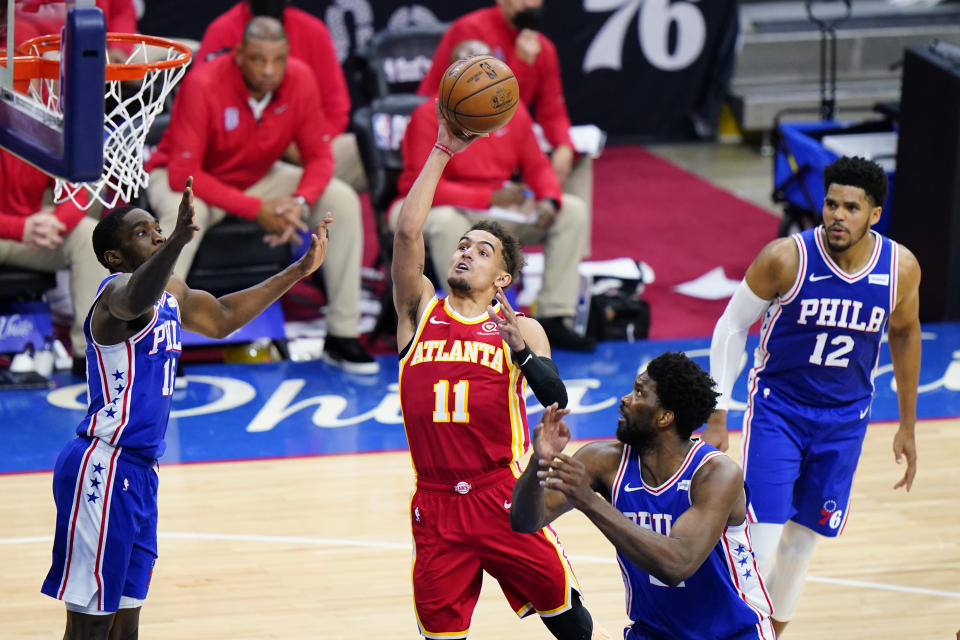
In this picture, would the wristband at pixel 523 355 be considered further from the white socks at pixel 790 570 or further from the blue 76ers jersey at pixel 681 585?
the white socks at pixel 790 570

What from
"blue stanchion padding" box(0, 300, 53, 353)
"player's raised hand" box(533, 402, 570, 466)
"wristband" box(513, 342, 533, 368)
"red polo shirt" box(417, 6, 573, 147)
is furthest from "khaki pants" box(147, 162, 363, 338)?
"player's raised hand" box(533, 402, 570, 466)

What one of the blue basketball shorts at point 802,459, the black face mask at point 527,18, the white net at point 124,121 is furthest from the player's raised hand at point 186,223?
the black face mask at point 527,18

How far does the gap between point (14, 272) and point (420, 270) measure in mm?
4296

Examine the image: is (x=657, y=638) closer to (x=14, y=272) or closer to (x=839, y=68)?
(x=14, y=272)

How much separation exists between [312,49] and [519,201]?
6.29 feet

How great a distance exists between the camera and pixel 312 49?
31.8ft

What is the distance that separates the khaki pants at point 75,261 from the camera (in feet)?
26.5

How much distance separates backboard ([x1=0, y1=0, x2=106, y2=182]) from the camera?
3.86 m

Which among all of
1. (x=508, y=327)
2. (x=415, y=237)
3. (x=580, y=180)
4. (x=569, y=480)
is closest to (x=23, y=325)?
(x=580, y=180)

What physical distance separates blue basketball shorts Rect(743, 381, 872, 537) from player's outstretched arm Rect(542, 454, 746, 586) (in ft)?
3.51

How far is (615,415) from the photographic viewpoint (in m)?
7.95

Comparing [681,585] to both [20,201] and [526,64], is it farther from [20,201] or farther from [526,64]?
[526,64]

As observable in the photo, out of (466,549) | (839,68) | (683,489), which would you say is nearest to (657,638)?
(683,489)

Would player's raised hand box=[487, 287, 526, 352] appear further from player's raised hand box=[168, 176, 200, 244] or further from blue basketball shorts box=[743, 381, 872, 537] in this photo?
blue basketball shorts box=[743, 381, 872, 537]
